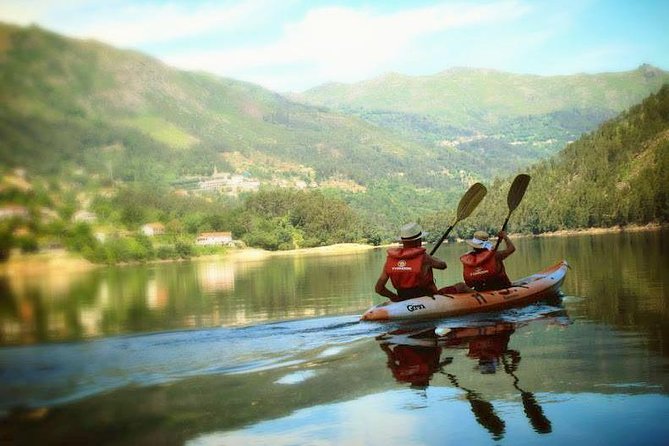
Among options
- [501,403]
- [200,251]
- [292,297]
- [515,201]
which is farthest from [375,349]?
[200,251]

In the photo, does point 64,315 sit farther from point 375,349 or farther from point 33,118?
point 33,118

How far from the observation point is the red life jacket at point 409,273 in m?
16.3

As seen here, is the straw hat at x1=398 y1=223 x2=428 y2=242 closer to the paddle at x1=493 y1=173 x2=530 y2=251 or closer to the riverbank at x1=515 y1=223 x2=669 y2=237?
the paddle at x1=493 y1=173 x2=530 y2=251

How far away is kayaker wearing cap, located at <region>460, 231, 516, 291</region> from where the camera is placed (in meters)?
18.4

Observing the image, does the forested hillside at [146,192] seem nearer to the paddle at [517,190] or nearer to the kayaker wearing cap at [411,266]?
the paddle at [517,190]

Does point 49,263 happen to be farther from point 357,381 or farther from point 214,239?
point 357,381

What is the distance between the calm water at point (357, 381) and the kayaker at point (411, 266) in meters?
0.82

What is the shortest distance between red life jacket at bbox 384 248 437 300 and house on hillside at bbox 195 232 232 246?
111 metres

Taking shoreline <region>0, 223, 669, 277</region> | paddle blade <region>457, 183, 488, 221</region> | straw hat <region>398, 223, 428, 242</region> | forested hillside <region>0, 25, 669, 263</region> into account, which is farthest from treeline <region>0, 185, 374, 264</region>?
straw hat <region>398, 223, 428, 242</region>

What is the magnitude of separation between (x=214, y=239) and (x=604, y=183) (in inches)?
2703

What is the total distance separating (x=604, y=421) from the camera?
8.34 metres

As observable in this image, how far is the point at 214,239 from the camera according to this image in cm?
13012

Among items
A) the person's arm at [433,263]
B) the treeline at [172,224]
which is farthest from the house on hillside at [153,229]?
the person's arm at [433,263]

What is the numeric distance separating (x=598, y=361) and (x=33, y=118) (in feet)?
379
